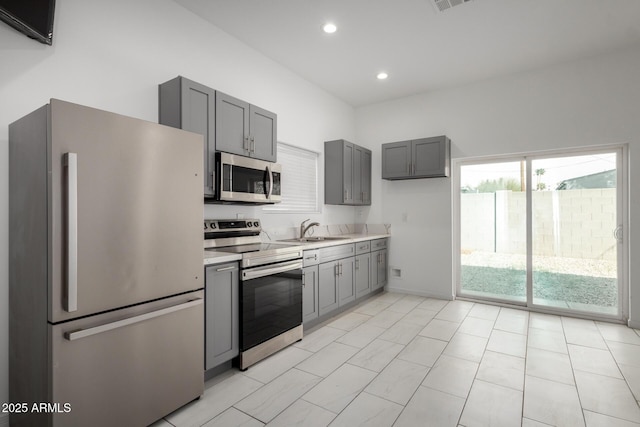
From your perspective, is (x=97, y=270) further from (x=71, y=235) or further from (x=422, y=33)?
(x=422, y=33)

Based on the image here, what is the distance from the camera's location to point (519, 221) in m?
4.37

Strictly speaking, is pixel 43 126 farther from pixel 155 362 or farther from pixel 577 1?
pixel 577 1

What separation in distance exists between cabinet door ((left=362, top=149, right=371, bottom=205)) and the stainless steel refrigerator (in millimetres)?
3379

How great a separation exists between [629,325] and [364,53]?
4.25 metres

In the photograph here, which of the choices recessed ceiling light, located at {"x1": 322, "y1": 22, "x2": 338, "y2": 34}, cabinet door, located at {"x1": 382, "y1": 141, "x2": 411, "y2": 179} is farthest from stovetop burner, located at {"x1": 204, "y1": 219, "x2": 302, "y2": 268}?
cabinet door, located at {"x1": 382, "y1": 141, "x2": 411, "y2": 179}

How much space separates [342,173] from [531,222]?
259 cm

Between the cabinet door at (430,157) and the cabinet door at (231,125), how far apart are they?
8.60 feet

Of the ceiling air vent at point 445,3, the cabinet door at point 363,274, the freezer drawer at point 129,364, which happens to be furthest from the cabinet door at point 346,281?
the ceiling air vent at point 445,3

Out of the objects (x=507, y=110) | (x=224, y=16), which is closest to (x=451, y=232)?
(x=507, y=110)

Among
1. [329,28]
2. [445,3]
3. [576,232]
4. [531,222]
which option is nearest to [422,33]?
[445,3]

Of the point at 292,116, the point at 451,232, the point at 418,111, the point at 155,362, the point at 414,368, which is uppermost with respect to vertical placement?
the point at 418,111

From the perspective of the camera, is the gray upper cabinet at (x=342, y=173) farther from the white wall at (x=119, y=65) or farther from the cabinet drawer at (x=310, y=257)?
the cabinet drawer at (x=310, y=257)

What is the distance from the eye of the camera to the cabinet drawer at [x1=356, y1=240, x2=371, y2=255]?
432 centimetres

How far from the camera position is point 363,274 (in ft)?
14.6
